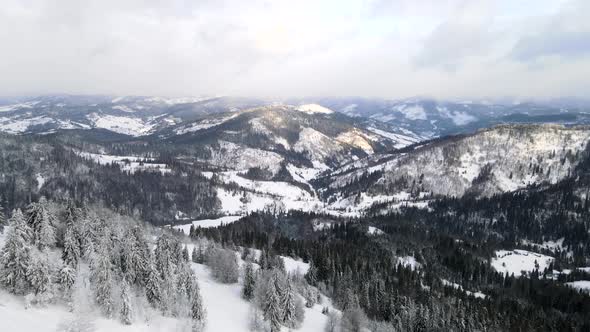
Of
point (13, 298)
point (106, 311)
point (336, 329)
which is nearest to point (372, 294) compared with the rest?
point (336, 329)

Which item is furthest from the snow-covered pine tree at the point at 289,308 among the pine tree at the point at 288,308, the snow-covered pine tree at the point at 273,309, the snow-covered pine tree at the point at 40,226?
the snow-covered pine tree at the point at 40,226

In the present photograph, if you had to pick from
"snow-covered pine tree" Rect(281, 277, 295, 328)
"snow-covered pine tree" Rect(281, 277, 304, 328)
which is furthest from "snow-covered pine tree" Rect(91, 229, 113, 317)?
"snow-covered pine tree" Rect(281, 277, 304, 328)

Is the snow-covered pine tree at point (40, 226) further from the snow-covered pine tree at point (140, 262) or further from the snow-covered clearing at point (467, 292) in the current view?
the snow-covered clearing at point (467, 292)

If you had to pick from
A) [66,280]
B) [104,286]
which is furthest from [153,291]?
[66,280]

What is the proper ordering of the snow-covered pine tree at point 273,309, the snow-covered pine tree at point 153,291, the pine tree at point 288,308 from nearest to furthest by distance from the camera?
1. the snow-covered pine tree at point 153,291
2. the snow-covered pine tree at point 273,309
3. the pine tree at point 288,308

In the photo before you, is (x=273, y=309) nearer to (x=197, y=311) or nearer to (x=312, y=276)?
(x=197, y=311)

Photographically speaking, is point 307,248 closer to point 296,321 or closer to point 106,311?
point 296,321

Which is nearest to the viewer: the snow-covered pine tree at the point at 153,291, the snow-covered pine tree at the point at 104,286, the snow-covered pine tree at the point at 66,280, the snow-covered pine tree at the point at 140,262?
the snow-covered pine tree at the point at 66,280

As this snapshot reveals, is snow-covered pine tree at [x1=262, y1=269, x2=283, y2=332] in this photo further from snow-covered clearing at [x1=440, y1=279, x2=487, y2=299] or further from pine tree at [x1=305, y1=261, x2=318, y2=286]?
snow-covered clearing at [x1=440, y1=279, x2=487, y2=299]
